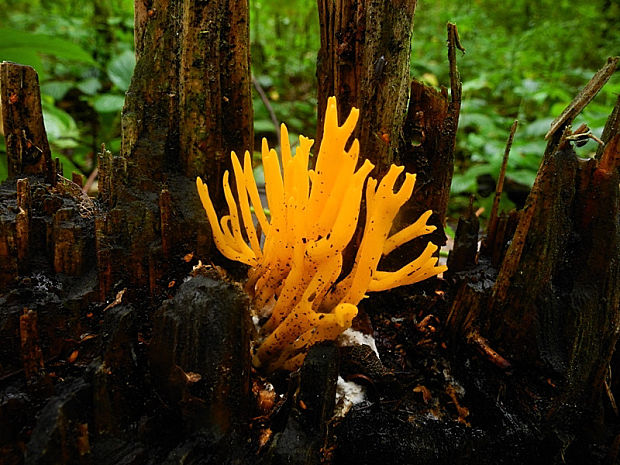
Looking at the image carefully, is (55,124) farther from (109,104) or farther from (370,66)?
(370,66)

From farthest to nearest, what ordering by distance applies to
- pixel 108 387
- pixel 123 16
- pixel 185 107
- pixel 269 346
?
pixel 123 16 → pixel 185 107 → pixel 269 346 → pixel 108 387

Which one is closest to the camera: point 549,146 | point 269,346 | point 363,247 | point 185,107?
point 363,247

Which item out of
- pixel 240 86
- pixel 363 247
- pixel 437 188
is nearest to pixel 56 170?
pixel 240 86

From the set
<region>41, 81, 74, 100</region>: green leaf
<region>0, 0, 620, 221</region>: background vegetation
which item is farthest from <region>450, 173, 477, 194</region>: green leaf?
<region>41, 81, 74, 100</region>: green leaf

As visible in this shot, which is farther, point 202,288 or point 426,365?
point 426,365

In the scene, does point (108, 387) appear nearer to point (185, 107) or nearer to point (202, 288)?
point (202, 288)

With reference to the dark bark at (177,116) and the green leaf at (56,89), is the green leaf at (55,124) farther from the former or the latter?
the dark bark at (177,116)

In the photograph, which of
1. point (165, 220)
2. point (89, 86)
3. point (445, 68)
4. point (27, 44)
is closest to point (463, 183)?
point (445, 68)

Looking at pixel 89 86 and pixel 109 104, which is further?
pixel 89 86

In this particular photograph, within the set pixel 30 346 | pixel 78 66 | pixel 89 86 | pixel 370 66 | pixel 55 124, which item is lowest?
pixel 30 346
